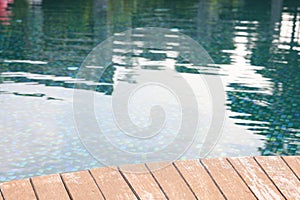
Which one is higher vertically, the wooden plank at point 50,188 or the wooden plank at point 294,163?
the wooden plank at point 50,188

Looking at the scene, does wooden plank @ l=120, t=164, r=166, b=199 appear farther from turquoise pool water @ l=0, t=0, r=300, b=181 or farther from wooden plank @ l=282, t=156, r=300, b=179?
turquoise pool water @ l=0, t=0, r=300, b=181

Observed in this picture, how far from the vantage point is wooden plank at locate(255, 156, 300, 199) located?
3.92 m

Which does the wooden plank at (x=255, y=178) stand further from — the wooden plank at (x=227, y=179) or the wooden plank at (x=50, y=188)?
the wooden plank at (x=50, y=188)

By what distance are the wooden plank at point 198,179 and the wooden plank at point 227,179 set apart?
5cm

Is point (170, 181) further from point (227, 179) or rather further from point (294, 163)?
point (294, 163)

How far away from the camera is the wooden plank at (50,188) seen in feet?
12.3

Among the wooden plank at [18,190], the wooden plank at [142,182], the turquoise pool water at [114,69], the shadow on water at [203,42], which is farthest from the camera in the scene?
the shadow on water at [203,42]

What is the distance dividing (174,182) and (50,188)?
2.99 ft

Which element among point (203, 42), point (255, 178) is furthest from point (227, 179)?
point (203, 42)

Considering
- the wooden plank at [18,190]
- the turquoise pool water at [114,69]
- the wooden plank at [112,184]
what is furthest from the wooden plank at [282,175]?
the wooden plank at [18,190]

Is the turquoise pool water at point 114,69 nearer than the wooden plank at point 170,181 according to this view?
No

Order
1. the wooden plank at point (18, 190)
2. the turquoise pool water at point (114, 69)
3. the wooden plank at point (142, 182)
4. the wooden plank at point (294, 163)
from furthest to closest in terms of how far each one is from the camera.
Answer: the turquoise pool water at point (114, 69), the wooden plank at point (294, 163), the wooden plank at point (142, 182), the wooden plank at point (18, 190)

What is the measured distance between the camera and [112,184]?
3.96 metres

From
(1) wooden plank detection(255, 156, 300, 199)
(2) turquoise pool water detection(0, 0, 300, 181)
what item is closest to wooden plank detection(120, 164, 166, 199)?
(1) wooden plank detection(255, 156, 300, 199)
